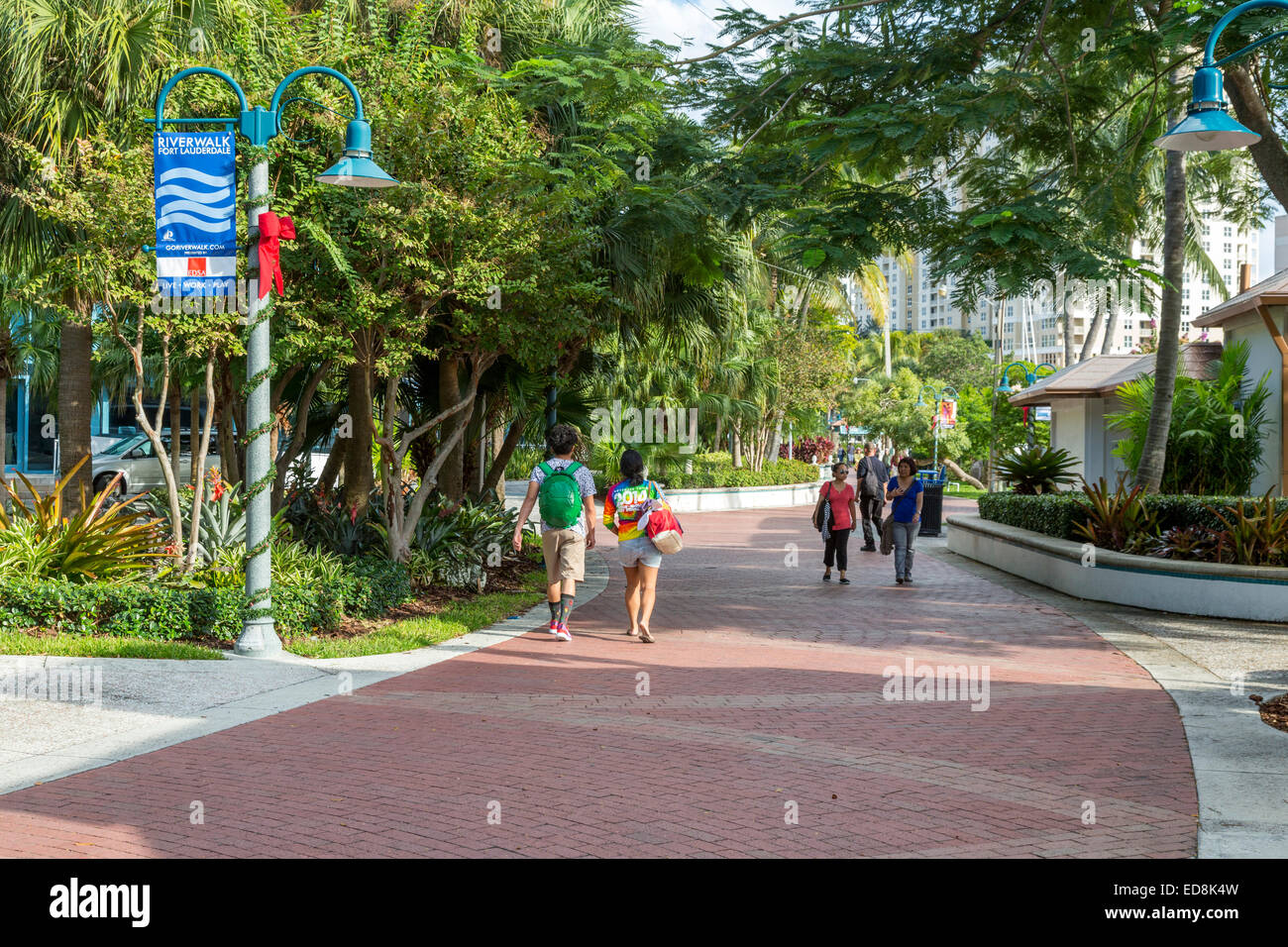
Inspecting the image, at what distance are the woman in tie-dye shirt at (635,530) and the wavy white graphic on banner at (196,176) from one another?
3.96 metres

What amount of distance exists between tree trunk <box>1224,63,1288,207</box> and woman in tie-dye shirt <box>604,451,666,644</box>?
18.6 feet

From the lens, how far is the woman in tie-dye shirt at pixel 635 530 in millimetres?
10344

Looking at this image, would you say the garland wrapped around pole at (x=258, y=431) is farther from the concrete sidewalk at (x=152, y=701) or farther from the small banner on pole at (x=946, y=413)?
the small banner on pole at (x=946, y=413)

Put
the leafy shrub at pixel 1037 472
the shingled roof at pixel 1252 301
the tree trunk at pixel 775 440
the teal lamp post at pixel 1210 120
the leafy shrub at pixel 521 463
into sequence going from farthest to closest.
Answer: the tree trunk at pixel 775 440 < the leafy shrub at pixel 521 463 < the leafy shrub at pixel 1037 472 < the shingled roof at pixel 1252 301 < the teal lamp post at pixel 1210 120

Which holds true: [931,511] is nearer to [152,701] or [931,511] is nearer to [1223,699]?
[1223,699]

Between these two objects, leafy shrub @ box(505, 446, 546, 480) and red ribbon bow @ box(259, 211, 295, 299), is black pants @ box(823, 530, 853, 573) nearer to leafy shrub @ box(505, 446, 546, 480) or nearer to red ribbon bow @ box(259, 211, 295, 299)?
red ribbon bow @ box(259, 211, 295, 299)

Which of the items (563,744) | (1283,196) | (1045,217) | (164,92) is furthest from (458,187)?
(1283,196)

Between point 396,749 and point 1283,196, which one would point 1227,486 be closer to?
point 1283,196

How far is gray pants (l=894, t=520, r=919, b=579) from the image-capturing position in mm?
15242

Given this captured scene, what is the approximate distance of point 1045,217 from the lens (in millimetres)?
9078

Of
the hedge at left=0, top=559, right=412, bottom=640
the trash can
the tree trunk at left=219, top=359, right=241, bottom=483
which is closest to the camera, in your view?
the hedge at left=0, top=559, right=412, bottom=640

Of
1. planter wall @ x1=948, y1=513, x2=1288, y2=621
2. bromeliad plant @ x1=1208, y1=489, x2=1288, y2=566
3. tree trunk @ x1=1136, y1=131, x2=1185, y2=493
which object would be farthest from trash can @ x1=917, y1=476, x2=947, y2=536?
bromeliad plant @ x1=1208, y1=489, x2=1288, y2=566

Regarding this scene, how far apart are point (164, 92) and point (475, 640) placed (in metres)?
5.16

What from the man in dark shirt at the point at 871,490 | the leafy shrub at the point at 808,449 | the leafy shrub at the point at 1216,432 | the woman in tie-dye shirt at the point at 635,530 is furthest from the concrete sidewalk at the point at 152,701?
the leafy shrub at the point at 808,449
